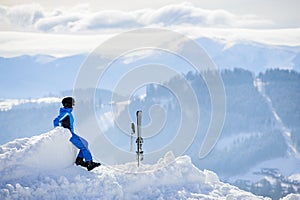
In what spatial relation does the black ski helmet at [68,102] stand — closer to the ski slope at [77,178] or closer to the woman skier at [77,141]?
the woman skier at [77,141]

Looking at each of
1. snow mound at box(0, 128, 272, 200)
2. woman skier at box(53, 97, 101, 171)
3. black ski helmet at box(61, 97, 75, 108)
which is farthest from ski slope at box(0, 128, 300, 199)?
black ski helmet at box(61, 97, 75, 108)

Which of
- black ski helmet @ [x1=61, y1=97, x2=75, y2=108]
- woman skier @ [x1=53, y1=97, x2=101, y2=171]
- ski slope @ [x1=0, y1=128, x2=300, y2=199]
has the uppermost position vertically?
black ski helmet @ [x1=61, y1=97, x2=75, y2=108]

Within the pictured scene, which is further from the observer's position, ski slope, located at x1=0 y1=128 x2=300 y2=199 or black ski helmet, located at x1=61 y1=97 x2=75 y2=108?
black ski helmet, located at x1=61 y1=97 x2=75 y2=108

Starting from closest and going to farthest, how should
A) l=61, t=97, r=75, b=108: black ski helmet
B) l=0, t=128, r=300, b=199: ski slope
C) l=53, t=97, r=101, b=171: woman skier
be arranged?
l=0, t=128, r=300, b=199: ski slope
l=61, t=97, r=75, b=108: black ski helmet
l=53, t=97, r=101, b=171: woman skier

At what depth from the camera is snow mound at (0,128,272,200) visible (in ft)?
46.3

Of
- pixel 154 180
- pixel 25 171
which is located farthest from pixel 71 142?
pixel 154 180

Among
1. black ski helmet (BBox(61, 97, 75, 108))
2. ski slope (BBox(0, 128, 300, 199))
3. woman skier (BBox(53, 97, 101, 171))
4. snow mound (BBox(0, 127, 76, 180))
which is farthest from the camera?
woman skier (BBox(53, 97, 101, 171))

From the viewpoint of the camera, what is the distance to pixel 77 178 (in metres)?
14.5

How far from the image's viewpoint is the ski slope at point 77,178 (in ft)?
46.3

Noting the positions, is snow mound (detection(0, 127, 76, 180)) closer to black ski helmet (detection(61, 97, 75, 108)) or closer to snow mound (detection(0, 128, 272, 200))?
snow mound (detection(0, 128, 272, 200))

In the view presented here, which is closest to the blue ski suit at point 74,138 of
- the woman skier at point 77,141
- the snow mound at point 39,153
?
the woman skier at point 77,141

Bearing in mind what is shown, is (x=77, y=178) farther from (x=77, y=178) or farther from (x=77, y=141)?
(x=77, y=141)

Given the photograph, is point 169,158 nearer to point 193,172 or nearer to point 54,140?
point 193,172

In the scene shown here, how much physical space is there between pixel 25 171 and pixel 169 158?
17.0 ft
